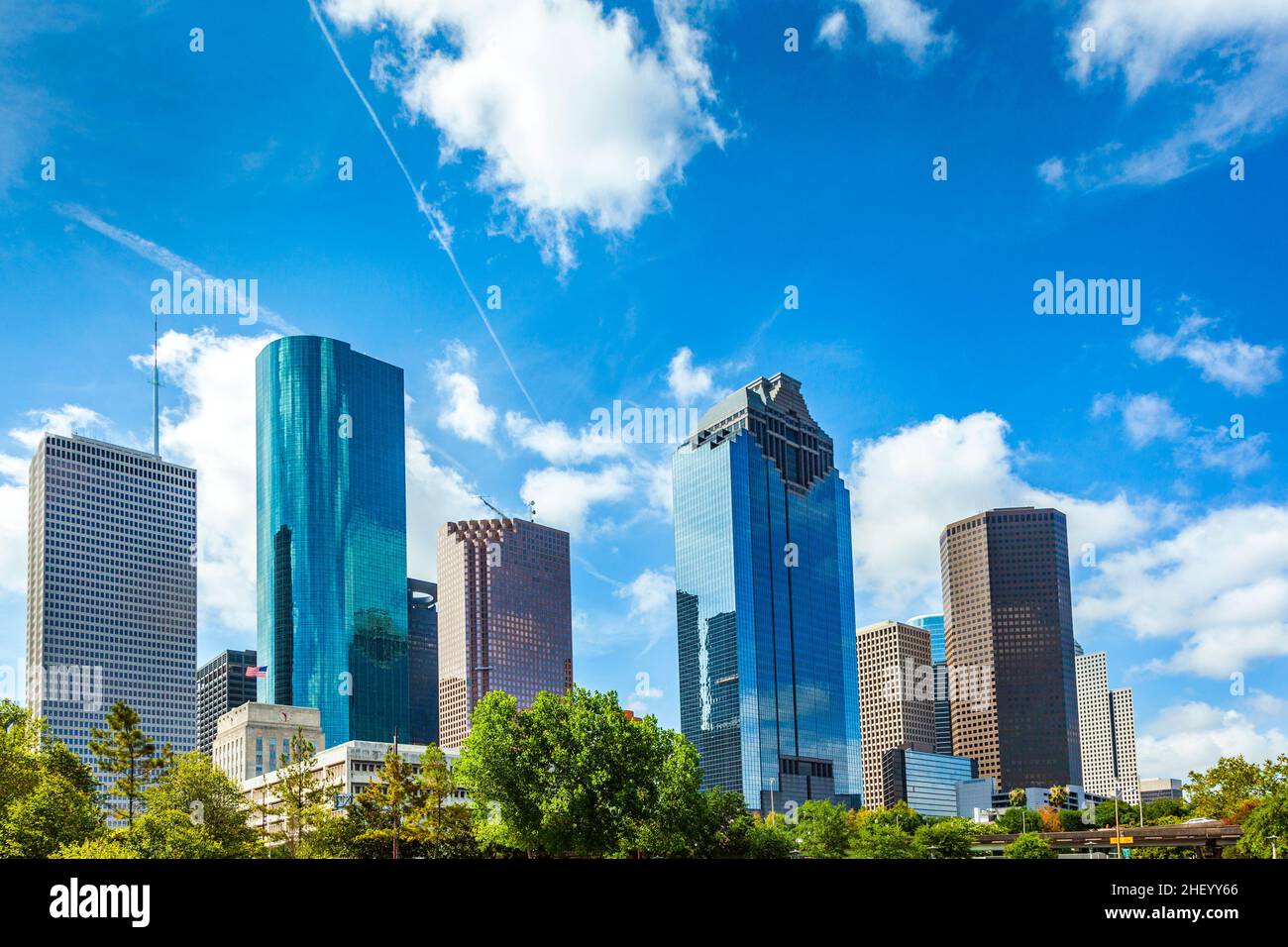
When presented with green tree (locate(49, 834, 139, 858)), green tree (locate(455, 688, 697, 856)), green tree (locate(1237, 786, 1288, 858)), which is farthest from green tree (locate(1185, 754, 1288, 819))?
green tree (locate(49, 834, 139, 858))

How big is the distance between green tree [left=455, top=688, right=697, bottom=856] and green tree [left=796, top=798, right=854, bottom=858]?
140ft

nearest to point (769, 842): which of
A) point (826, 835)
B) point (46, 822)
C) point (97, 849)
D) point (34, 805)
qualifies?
point (826, 835)

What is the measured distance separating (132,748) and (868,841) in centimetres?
7529

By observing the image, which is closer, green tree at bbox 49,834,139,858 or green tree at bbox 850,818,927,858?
green tree at bbox 49,834,139,858

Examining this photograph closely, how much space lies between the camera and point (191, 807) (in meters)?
88.7

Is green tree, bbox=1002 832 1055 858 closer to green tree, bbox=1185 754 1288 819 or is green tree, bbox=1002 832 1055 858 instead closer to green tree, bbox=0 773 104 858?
green tree, bbox=1185 754 1288 819

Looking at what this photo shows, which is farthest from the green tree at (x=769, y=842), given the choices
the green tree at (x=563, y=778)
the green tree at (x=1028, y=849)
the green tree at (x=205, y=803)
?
the green tree at (x=205, y=803)

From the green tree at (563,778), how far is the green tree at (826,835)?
42591 mm

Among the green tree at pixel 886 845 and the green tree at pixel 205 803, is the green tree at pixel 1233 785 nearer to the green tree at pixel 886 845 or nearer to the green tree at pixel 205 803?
the green tree at pixel 886 845

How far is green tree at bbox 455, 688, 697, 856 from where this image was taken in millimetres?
86188

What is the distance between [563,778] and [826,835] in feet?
175

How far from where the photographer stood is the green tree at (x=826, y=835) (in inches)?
5153

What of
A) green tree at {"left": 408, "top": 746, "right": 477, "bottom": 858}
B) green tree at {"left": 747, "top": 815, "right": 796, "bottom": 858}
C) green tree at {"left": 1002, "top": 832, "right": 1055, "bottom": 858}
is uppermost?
green tree at {"left": 408, "top": 746, "right": 477, "bottom": 858}
